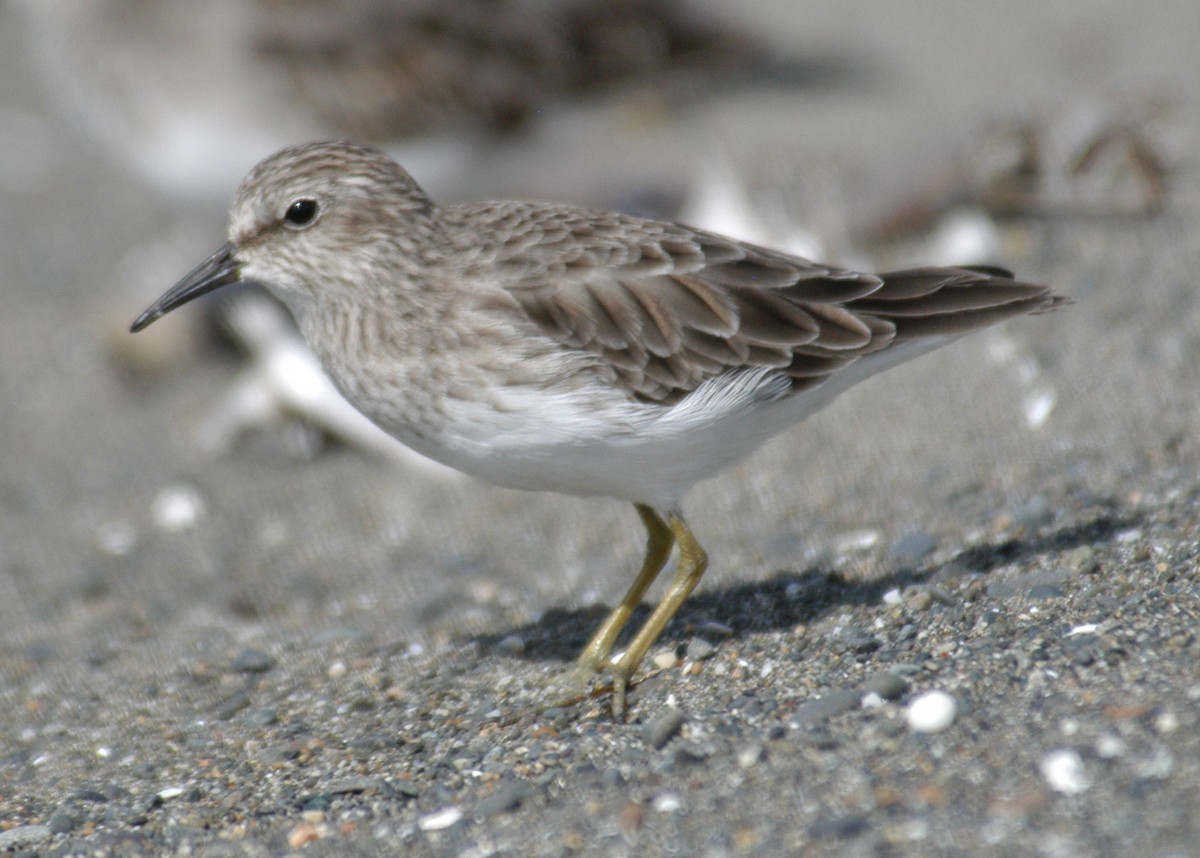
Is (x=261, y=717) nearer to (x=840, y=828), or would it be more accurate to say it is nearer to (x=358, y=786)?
(x=358, y=786)

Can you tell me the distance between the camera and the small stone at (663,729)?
3.92 metres

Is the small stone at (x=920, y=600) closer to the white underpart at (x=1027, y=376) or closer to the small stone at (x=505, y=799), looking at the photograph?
the small stone at (x=505, y=799)

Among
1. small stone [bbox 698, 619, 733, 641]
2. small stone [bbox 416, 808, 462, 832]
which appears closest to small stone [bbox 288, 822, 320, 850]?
small stone [bbox 416, 808, 462, 832]

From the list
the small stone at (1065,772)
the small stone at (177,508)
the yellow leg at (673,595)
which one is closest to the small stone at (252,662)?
the yellow leg at (673,595)

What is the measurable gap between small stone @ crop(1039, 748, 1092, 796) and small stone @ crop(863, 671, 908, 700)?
0.50 metres

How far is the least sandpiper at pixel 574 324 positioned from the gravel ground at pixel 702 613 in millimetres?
534

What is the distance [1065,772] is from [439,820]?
4.98 feet

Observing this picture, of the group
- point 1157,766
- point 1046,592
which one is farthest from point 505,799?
point 1046,592

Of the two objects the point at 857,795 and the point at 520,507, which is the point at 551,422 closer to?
the point at 857,795

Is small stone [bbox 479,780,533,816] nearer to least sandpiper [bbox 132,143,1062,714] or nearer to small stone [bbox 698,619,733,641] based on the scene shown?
least sandpiper [bbox 132,143,1062,714]

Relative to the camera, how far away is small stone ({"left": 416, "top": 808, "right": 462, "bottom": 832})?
3.73 metres

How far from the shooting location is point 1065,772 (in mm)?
3369

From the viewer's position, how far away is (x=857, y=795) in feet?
11.4

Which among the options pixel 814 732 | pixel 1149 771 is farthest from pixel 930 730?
pixel 1149 771
